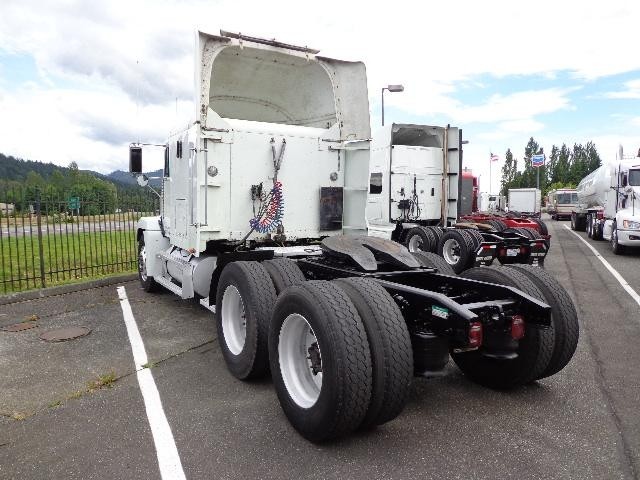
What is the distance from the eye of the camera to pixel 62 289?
889cm

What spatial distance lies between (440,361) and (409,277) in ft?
3.94

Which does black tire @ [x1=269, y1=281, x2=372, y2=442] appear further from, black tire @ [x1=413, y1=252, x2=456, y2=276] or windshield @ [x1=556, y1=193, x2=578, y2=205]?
windshield @ [x1=556, y1=193, x2=578, y2=205]

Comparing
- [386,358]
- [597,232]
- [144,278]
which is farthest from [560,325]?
[597,232]

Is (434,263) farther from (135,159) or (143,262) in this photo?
(143,262)

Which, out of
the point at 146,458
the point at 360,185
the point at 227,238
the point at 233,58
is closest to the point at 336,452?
the point at 146,458

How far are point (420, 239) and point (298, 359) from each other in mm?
8298

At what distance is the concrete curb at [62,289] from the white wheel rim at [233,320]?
5121mm

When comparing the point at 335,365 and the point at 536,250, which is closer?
the point at 335,365

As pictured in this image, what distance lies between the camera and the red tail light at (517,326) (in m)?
3.49

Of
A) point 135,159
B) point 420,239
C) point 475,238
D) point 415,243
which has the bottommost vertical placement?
point 415,243

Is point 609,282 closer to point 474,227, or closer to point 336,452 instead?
point 474,227

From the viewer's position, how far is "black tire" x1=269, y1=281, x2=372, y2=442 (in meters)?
3.12

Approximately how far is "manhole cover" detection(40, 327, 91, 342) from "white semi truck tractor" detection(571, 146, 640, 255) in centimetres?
1488

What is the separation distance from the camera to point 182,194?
22.6ft
